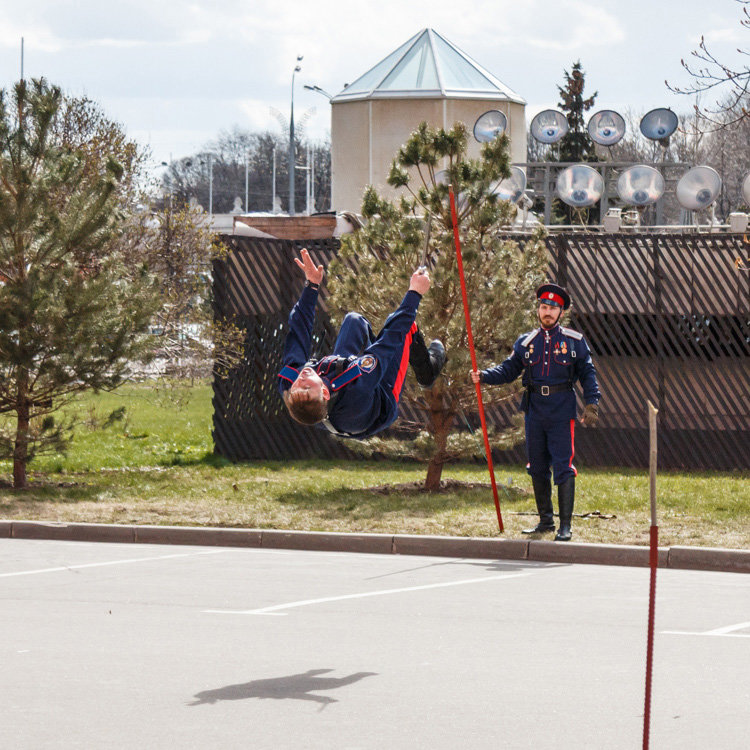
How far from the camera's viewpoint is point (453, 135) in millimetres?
14336

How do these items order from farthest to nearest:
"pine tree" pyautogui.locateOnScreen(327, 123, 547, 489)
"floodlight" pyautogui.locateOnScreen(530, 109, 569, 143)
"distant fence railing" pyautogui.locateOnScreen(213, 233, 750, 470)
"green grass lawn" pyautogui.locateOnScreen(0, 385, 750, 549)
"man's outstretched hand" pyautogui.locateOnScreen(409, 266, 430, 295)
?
"floodlight" pyautogui.locateOnScreen(530, 109, 569, 143) < "distant fence railing" pyautogui.locateOnScreen(213, 233, 750, 470) < "pine tree" pyautogui.locateOnScreen(327, 123, 547, 489) < "green grass lawn" pyautogui.locateOnScreen(0, 385, 750, 549) < "man's outstretched hand" pyautogui.locateOnScreen(409, 266, 430, 295)

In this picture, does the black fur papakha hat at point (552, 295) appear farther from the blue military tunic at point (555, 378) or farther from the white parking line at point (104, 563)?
the white parking line at point (104, 563)

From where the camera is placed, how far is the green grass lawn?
12.3m

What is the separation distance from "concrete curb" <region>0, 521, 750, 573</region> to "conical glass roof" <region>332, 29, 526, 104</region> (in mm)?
23233

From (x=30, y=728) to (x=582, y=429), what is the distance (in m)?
12.8

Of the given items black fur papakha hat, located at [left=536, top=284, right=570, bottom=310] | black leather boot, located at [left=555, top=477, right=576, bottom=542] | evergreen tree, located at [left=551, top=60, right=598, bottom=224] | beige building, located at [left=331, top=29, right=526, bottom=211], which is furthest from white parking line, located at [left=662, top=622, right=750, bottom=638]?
evergreen tree, located at [left=551, top=60, right=598, bottom=224]

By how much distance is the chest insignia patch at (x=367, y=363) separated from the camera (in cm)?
773

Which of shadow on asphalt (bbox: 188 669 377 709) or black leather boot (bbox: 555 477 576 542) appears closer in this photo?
shadow on asphalt (bbox: 188 669 377 709)

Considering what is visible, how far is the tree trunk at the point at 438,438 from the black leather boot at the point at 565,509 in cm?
300

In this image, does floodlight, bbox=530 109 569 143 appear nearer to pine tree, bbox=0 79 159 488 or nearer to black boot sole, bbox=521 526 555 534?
pine tree, bbox=0 79 159 488

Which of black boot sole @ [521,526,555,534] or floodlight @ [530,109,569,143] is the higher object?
floodlight @ [530,109,569,143]

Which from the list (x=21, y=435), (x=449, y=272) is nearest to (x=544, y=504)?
(x=449, y=272)

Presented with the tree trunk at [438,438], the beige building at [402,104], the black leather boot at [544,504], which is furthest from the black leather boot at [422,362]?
the beige building at [402,104]

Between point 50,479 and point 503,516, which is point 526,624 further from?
point 50,479
